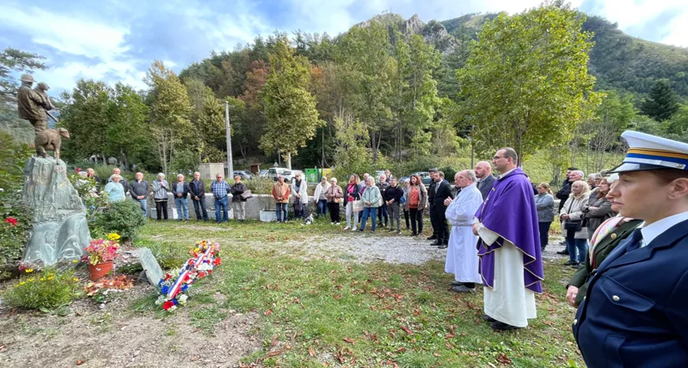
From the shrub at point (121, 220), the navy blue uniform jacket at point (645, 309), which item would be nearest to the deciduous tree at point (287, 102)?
the shrub at point (121, 220)

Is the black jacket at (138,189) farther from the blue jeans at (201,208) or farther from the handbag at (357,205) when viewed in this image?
the handbag at (357,205)

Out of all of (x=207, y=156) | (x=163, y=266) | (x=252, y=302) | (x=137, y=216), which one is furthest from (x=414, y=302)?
(x=207, y=156)

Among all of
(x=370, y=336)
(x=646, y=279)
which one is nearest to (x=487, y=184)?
(x=370, y=336)

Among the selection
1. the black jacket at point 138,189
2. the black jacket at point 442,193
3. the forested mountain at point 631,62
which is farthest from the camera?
the forested mountain at point 631,62

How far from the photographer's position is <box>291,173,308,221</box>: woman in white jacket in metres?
11.2

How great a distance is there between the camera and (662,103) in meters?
34.2

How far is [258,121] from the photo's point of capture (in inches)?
1576

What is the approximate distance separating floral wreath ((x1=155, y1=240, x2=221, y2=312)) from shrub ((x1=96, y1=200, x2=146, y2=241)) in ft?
8.60

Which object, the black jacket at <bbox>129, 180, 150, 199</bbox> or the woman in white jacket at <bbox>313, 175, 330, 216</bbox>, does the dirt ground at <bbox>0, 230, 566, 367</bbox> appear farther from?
the woman in white jacket at <bbox>313, 175, 330, 216</bbox>

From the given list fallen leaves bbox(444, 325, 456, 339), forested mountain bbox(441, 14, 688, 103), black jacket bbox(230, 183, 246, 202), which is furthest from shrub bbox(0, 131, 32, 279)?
forested mountain bbox(441, 14, 688, 103)

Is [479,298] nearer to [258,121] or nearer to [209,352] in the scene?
[209,352]

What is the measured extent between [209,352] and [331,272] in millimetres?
2661

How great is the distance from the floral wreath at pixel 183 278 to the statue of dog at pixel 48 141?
3.43 m

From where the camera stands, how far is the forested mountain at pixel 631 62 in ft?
161
